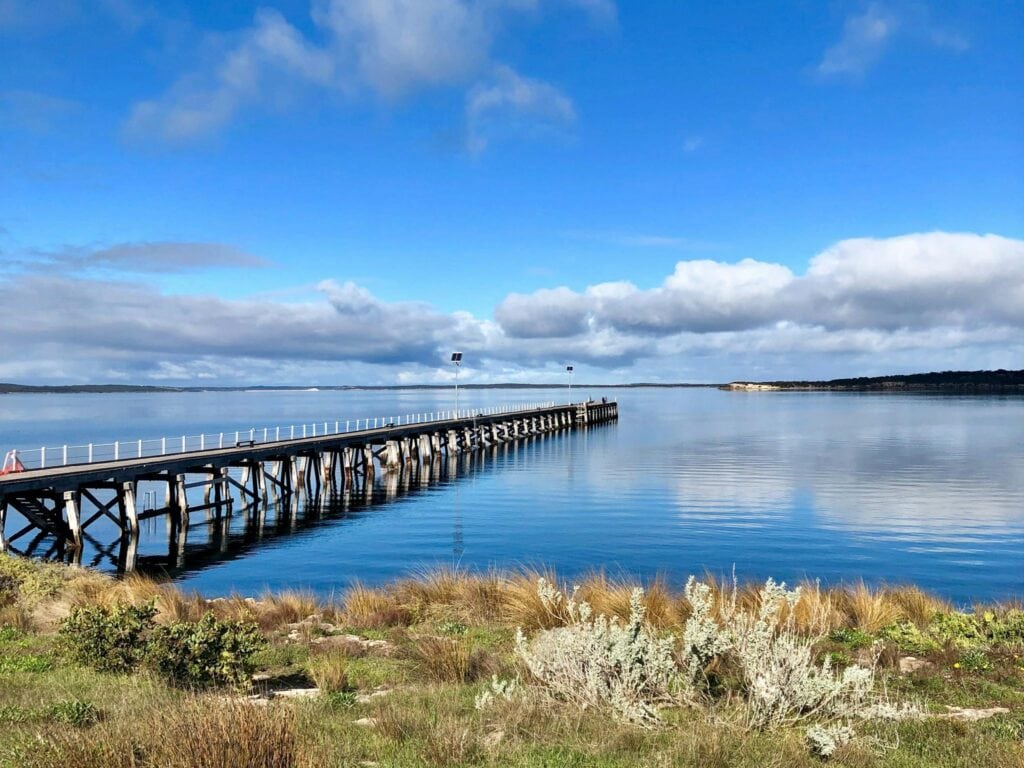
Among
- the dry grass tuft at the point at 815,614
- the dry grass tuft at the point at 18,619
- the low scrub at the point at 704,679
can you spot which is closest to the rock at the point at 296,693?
the low scrub at the point at 704,679

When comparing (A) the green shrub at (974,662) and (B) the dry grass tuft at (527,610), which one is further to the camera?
(B) the dry grass tuft at (527,610)

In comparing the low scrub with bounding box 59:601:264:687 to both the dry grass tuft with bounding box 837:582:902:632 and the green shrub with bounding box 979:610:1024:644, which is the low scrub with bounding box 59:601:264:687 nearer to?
the dry grass tuft with bounding box 837:582:902:632

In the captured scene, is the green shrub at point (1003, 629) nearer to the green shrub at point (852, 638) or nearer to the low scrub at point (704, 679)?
the green shrub at point (852, 638)

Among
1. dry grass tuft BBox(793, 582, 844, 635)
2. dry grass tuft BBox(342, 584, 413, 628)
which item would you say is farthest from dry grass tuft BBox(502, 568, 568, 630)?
dry grass tuft BBox(793, 582, 844, 635)

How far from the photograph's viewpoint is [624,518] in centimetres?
3706

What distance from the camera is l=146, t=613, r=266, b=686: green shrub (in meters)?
9.78

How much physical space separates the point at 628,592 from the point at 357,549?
18820 millimetres

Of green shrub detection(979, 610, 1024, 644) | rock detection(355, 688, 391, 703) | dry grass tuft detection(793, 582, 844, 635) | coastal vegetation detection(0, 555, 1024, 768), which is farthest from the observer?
dry grass tuft detection(793, 582, 844, 635)

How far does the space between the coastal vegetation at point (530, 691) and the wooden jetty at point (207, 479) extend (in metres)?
17.3

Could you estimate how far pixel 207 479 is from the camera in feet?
172

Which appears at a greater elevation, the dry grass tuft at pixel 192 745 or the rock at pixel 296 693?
the dry grass tuft at pixel 192 745

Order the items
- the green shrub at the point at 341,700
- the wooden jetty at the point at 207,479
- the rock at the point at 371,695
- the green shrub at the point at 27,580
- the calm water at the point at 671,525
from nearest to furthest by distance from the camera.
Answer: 1. the green shrub at the point at 341,700
2. the rock at the point at 371,695
3. the green shrub at the point at 27,580
4. the calm water at the point at 671,525
5. the wooden jetty at the point at 207,479

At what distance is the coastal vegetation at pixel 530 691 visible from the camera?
21.5 feet

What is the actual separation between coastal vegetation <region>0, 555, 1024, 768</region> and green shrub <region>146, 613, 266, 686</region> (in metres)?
0.02
